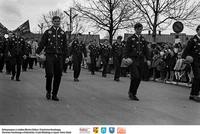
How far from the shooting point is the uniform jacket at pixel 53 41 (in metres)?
10.3

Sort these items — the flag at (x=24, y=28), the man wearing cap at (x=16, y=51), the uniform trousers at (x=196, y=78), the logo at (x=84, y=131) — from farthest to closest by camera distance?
the man wearing cap at (x=16, y=51) < the flag at (x=24, y=28) < the uniform trousers at (x=196, y=78) < the logo at (x=84, y=131)

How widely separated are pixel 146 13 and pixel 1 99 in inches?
776

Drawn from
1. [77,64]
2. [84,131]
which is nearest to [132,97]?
[84,131]

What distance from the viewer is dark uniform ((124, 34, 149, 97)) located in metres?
11.0

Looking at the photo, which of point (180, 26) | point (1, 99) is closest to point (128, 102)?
point (1, 99)

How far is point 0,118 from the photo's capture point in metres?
7.75

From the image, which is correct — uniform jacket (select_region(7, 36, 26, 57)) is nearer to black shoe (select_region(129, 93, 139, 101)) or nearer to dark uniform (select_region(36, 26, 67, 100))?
dark uniform (select_region(36, 26, 67, 100))

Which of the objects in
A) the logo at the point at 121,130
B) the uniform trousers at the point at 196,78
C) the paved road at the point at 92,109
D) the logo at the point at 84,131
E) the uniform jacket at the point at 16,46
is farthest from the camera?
the uniform jacket at the point at 16,46

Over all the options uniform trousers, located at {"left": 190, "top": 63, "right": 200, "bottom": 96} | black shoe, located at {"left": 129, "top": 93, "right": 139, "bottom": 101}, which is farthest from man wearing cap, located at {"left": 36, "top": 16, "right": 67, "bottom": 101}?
uniform trousers, located at {"left": 190, "top": 63, "right": 200, "bottom": 96}

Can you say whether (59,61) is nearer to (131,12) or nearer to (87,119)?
(87,119)

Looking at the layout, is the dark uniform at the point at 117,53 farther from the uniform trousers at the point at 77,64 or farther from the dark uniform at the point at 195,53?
the dark uniform at the point at 195,53

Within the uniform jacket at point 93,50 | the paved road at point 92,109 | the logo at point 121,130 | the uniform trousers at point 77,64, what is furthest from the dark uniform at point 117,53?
the logo at point 121,130

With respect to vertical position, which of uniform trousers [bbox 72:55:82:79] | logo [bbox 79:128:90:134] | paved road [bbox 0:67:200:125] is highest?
uniform trousers [bbox 72:55:82:79]

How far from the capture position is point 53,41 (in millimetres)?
10344
